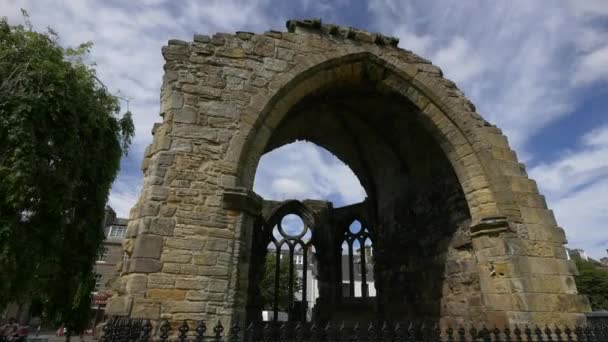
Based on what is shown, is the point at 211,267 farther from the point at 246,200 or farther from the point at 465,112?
the point at 465,112

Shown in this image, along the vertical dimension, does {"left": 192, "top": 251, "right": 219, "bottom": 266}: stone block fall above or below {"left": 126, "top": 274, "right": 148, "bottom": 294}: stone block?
above

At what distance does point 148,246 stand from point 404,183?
6.06 metres

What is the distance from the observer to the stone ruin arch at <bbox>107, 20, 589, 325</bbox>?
4133mm

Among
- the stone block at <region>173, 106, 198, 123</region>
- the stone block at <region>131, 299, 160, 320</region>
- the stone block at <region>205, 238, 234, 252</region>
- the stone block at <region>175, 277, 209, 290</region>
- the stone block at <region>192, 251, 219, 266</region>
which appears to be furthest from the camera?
the stone block at <region>173, 106, 198, 123</region>

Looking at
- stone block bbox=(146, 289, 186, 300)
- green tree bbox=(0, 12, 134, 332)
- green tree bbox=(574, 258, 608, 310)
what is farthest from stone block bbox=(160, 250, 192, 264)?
green tree bbox=(574, 258, 608, 310)

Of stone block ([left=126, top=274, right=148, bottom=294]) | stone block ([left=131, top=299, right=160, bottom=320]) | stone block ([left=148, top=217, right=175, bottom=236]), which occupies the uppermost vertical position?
stone block ([left=148, top=217, right=175, bottom=236])

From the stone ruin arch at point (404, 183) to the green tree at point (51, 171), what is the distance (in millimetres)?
A: 4064

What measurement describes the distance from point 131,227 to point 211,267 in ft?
3.71

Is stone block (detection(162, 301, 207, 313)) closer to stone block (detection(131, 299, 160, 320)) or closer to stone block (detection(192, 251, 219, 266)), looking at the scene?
stone block (detection(131, 299, 160, 320))

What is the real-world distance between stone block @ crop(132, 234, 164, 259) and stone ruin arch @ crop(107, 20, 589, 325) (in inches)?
0.5

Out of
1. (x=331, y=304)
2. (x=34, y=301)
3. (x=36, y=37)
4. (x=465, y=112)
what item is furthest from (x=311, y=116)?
(x=34, y=301)

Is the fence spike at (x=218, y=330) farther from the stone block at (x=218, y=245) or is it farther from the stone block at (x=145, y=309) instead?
the stone block at (x=218, y=245)

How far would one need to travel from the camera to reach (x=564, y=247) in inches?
215

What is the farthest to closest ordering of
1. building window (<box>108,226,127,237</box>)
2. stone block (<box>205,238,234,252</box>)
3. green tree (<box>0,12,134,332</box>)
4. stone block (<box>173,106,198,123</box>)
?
building window (<box>108,226,127,237</box>), green tree (<box>0,12,134,332</box>), stone block (<box>173,106,198,123</box>), stone block (<box>205,238,234,252</box>)
